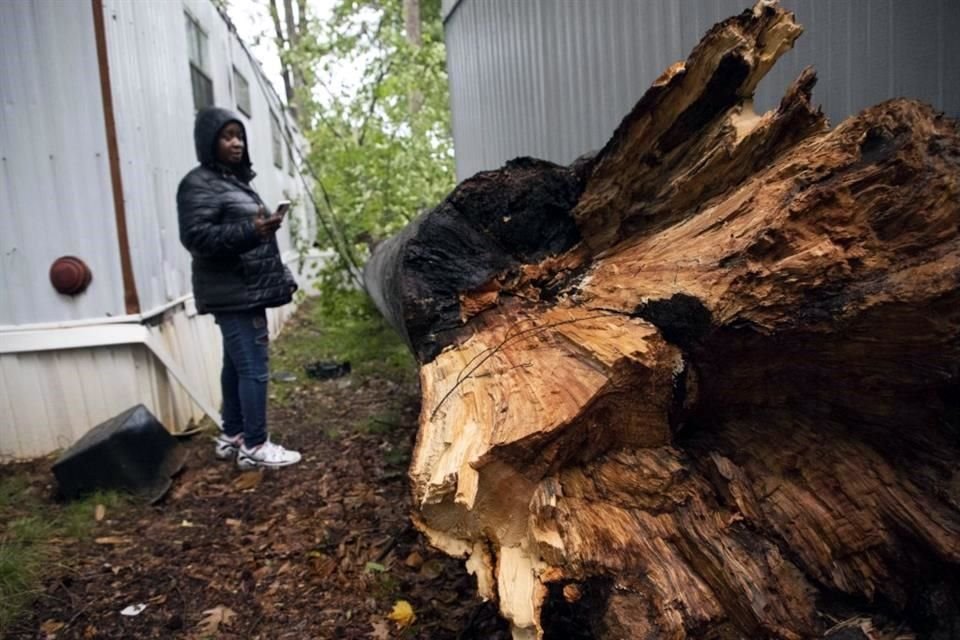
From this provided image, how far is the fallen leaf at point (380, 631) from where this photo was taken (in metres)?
2.54

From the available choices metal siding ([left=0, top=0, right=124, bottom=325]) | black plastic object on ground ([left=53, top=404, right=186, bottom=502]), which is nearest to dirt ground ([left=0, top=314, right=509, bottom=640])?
black plastic object on ground ([left=53, top=404, right=186, bottom=502])

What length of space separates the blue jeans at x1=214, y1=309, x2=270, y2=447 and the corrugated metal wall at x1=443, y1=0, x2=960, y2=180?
2.32m

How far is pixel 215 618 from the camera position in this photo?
9.09 ft

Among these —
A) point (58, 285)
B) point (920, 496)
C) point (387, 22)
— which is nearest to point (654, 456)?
point (920, 496)

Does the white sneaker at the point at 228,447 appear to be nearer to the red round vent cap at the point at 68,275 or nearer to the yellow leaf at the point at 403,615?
the red round vent cap at the point at 68,275

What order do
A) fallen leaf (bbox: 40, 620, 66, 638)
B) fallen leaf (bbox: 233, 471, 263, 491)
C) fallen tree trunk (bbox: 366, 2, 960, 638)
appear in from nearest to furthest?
fallen tree trunk (bbox: 366, 2, 960, 638) < fallen leaf (bbox: 40, 620, 66, 638) < fallen leaf (bbox: 233, 471, 263, 491)

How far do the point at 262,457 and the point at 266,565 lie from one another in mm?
1237

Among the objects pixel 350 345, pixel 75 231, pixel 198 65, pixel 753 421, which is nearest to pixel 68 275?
pixel 75 231

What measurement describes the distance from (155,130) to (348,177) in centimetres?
358

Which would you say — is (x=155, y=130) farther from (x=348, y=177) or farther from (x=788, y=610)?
(x=788, y=610)

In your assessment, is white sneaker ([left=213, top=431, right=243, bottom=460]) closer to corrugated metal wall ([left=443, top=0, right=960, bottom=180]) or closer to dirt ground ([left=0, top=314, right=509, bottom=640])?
dirt ground ([left=0, top=314, right=509, bottom=640])

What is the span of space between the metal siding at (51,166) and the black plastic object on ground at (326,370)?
2463 millimetres

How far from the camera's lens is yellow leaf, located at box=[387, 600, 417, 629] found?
8.54ft

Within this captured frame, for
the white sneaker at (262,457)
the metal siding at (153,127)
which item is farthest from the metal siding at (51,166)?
the white sneaker at (262,457)
